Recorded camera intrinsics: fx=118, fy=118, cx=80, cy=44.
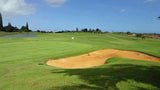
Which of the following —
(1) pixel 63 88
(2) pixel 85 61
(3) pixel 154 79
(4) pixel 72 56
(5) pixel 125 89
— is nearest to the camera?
(5) pixel 125 89

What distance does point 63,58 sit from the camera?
1314 cm

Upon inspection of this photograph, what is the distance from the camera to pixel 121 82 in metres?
4.50

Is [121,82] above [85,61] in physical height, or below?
above

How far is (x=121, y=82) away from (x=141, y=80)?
2.71 ft

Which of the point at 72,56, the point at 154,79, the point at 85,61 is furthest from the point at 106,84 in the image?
the point at 72,56

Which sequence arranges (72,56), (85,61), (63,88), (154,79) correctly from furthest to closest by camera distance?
(72,56) < (85,61) < (154,79) < (63,88)

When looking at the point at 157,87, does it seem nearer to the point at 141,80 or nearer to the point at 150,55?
the point at 141,80

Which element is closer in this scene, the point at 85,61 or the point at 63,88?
the point at 63,88

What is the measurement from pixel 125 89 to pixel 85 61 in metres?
9.03

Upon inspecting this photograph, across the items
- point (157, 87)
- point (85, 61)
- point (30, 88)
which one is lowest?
point (85, 61)

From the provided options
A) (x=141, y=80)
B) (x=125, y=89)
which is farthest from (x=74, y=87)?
(x=141, y=80)

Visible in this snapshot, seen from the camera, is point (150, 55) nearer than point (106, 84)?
No

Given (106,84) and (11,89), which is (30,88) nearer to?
(11,89)

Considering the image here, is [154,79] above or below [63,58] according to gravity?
above
